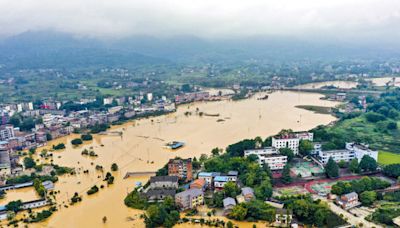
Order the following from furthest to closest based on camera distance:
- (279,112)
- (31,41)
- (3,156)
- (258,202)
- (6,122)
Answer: (31,41)
(279,112)
(6,122)
(3,156)
(258,202)

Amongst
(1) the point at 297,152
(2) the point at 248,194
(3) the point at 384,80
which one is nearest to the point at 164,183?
(2) the point at 248,194

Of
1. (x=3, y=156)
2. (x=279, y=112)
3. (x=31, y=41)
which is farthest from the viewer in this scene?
(x=31, y=41)

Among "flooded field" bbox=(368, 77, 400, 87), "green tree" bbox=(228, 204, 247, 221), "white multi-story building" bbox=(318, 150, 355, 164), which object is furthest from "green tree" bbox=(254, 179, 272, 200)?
"flooded field" bbox=(368, 77, 400, 87)

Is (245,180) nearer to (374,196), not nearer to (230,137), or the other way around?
(374,196)

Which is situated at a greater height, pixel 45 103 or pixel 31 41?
pixel 31 41

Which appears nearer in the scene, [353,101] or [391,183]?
[391,183]

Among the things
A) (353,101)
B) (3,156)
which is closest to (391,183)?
(3,156)

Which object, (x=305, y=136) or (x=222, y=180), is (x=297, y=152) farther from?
(x=222, y=180)
